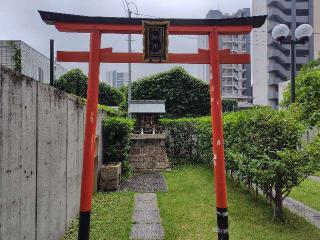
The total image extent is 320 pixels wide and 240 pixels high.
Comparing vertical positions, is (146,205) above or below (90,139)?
below

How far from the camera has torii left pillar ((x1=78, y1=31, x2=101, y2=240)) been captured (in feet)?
19.3

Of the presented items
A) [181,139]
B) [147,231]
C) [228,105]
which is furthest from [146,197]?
[228,105]

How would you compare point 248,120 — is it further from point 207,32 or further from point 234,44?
point 234,44

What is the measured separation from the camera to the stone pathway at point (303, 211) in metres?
8.30

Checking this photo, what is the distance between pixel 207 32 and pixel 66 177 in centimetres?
358

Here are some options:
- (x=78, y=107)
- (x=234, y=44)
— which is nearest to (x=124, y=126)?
(x=78, y=107)

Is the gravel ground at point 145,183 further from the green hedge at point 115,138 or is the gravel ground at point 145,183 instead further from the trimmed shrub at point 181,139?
the trimmed shrub at point 181,139

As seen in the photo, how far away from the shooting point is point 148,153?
18.7 m

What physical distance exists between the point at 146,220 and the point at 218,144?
2838 millimetres

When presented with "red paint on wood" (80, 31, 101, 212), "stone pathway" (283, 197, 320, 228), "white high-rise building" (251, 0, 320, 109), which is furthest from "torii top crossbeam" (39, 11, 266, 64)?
"white high-rise building" (251, 0, 320, 109)

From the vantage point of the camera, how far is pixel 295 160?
787cm

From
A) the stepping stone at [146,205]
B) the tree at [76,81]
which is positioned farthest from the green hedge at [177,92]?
the stepping stone at [146,205]

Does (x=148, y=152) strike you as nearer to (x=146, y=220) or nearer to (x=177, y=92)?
(x=146, y=220)

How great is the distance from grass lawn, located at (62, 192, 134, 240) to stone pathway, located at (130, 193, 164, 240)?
0.46ft
